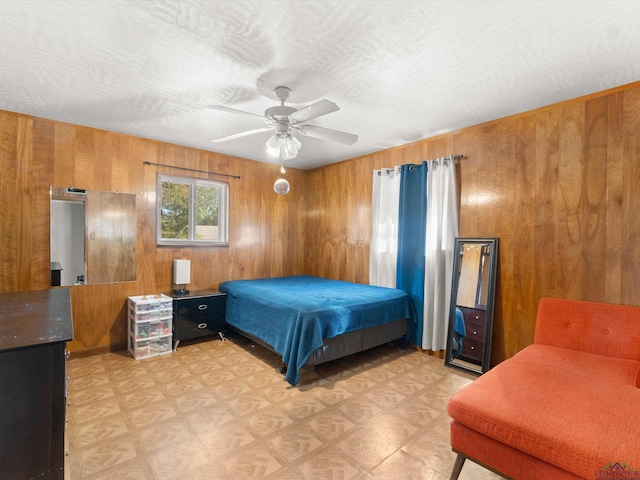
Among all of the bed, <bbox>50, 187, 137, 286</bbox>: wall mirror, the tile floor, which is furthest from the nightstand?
<bbox>50, 187, 137, 286</bbox>: wall mirror

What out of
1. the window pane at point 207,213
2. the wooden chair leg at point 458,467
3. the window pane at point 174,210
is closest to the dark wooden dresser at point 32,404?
the wooden chair leg at point 458,467

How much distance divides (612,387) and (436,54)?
2144mm

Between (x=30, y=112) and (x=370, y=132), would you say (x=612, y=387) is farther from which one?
(x=30, y=112)

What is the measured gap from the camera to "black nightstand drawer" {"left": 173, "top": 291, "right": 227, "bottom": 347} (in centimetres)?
367

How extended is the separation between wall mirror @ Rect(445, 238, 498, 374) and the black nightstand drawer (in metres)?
2.66

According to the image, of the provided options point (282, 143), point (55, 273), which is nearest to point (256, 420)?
point (282, 143)

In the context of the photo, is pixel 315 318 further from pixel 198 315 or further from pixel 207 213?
pixel 207 213

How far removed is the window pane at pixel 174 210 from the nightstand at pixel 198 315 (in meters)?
0.80

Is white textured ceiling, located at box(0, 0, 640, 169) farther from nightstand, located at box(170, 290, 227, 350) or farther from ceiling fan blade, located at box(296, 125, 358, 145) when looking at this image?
nightstand, located at box(170, 290, 227, 350)

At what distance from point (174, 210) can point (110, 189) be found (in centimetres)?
74

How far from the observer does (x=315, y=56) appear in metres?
2.04

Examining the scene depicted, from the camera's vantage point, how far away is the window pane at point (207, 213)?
433 cm

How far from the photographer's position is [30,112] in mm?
3029

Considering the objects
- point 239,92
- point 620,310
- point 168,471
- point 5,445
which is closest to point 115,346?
point 168,471
